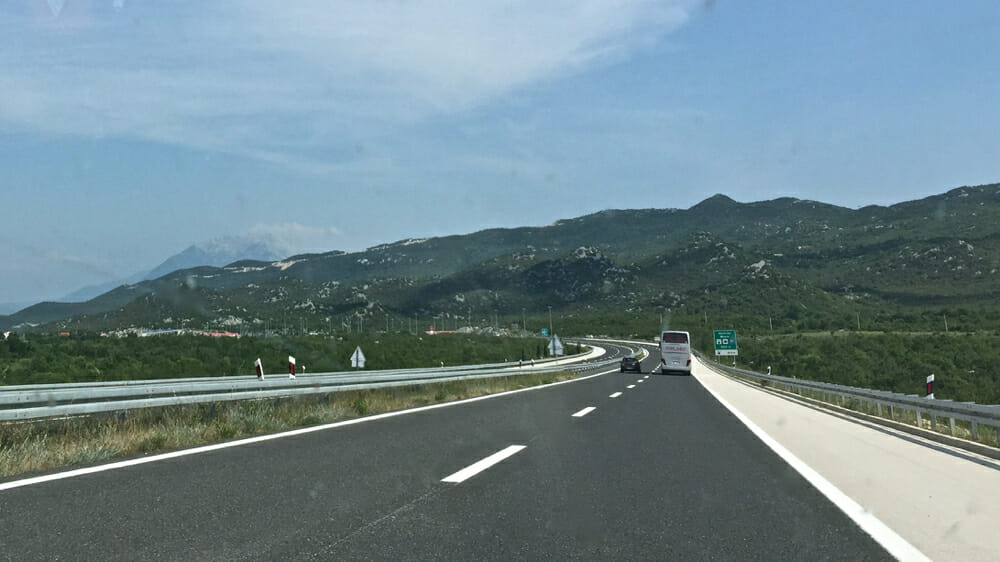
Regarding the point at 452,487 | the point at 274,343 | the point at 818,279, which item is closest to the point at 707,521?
the point at 452,487

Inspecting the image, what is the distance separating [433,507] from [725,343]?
63123 mm

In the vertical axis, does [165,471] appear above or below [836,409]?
above

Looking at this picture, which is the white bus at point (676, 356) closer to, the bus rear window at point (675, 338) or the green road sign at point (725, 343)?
the bus rear window at point (675, 338)

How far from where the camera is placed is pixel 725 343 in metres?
65.2

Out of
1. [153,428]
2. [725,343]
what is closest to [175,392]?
[153,428]

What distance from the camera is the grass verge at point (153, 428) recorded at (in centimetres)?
823

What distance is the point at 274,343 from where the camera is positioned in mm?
71875

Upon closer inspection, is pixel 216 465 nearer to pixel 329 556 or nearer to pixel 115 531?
pixel 115 531

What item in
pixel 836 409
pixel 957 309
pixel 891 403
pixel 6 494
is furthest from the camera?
pixel 957 309

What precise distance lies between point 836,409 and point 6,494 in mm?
18427

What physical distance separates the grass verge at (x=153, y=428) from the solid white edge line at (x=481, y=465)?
4099mm

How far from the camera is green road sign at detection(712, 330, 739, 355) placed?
2547 inches

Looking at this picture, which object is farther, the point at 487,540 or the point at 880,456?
the point at 880,456

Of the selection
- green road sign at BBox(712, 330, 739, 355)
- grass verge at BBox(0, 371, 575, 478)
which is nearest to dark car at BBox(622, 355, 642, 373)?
→ green road sign at BBox(712, 330, 739, 355)
